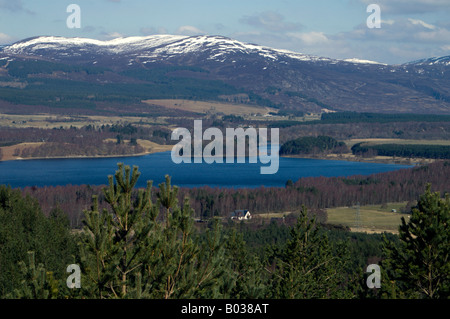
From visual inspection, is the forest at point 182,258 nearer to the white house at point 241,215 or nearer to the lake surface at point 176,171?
the white house at point 241,215

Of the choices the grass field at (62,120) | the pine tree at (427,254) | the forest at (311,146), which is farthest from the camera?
the grass field at (62,120)

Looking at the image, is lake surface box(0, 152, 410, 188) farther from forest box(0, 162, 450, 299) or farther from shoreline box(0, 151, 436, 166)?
forest box(0, 162, 450, 299)

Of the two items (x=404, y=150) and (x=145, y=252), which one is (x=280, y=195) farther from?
(x=404, y=150)

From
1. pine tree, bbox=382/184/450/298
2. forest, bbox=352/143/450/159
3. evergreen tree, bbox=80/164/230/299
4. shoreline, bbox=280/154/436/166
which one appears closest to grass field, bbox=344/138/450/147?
forest, bbox=352/143/450/159

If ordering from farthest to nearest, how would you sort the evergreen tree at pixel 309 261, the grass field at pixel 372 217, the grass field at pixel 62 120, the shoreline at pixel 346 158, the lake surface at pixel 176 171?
the grass field at pixel 62 120 < the shoreline at pixel 346 158 < the lake surface at pixel 176 171 < the grass field at pixel 372 217 < the evergreen tree at pixel 309 261

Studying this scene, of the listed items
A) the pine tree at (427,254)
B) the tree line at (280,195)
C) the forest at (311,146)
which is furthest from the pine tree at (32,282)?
the forest at (311,146)

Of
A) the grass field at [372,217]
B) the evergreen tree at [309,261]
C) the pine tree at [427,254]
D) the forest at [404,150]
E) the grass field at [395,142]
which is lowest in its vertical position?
the grass field at [372,217]

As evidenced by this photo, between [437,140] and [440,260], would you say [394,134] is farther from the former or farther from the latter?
[440,260]
